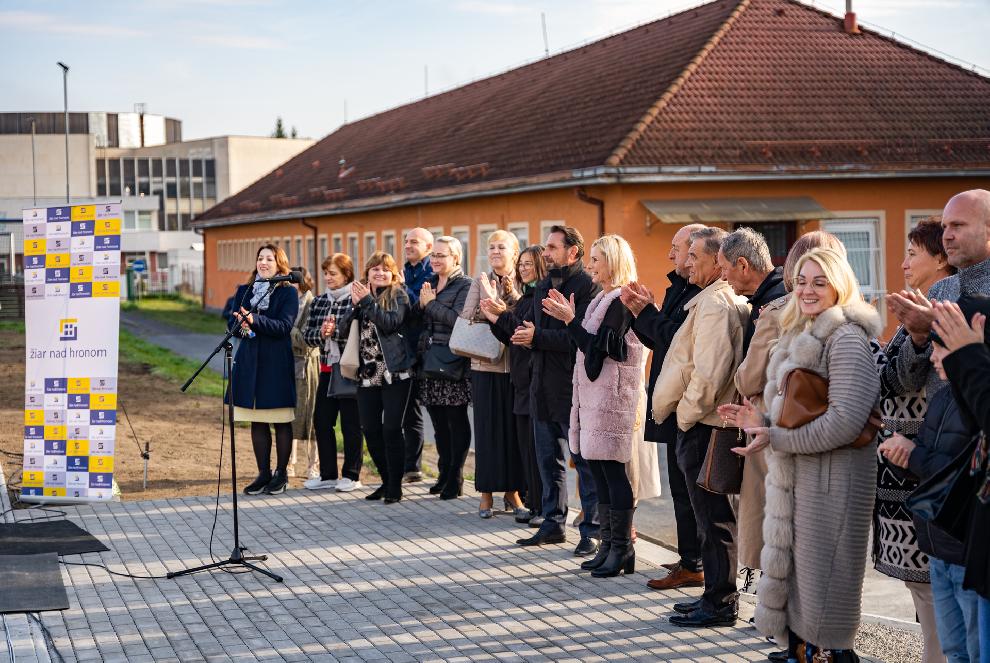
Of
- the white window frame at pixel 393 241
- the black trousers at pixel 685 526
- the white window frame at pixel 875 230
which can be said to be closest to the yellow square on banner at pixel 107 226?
the black trousers at pixel 685 526

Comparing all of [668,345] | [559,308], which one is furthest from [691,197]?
[668,345]

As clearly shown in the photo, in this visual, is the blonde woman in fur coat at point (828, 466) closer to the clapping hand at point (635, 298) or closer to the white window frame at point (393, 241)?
the clapping hand at point (635, 298)

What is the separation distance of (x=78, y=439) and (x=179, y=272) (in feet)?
268

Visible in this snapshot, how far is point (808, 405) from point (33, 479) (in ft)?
26.7

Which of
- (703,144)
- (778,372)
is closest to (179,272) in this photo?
(703,144)

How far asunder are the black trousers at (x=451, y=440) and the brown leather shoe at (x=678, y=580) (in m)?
3.40

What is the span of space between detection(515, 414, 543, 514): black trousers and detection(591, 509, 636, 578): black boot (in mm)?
1493

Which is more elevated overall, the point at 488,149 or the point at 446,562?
the point at 488,149

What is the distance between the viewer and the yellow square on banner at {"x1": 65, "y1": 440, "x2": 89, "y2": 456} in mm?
11891

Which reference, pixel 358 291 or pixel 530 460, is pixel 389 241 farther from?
pixel 530 460

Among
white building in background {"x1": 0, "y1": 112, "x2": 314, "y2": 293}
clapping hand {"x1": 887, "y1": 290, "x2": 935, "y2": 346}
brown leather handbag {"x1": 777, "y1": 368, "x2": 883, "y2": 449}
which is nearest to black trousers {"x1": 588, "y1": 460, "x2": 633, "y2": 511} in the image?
brown leather handbag {"x1": 777, "y1": 368, "x2": 883, "y2": 449}

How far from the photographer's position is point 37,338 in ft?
39.2

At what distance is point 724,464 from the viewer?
711 cm

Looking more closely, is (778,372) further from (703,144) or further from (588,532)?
(703,144)
